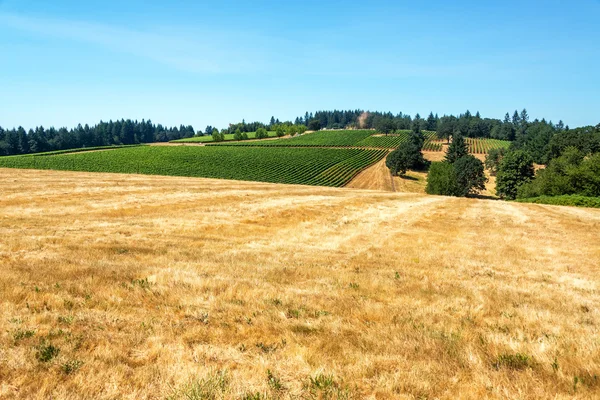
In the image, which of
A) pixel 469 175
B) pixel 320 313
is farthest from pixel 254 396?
pixel 469 175

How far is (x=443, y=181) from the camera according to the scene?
238 feet

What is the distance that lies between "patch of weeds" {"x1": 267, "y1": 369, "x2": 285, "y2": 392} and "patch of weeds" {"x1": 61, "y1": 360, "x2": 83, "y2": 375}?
2.57 metres

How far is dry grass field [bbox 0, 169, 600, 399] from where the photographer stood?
13.9 ft

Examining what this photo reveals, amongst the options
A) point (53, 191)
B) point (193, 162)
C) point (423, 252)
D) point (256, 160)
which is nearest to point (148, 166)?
point (193, 162)

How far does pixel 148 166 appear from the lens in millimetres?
88188

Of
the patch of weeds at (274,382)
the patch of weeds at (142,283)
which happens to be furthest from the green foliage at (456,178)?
the patch of weeds at (274,382)

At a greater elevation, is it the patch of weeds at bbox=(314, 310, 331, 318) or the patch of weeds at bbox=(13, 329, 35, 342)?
the patch of weeds at bbox=(13, 329, 35, 342)

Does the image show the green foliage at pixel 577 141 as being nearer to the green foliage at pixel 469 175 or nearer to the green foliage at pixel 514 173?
the green foliage at pixel 514 173

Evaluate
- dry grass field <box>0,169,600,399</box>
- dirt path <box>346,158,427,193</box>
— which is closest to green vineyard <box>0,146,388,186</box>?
dirt path <box>346,158,427,193</box>

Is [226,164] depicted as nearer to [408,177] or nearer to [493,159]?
[408,177]

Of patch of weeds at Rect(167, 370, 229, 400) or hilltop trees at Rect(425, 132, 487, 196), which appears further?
hilltop trees at Rect(425, 132, 487, 196)

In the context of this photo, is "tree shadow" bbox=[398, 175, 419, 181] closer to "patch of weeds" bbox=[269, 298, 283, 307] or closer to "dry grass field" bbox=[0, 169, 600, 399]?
"dry grass field" bbox=[0, 169, 600, 399]

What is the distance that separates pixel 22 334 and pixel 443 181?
253ft

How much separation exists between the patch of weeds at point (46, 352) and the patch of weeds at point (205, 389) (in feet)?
6.74
